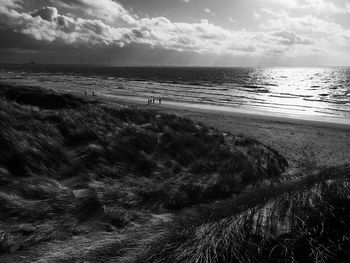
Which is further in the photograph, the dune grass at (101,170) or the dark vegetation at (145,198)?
the dune grass at (101,170)

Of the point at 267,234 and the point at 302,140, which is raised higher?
the point at 267,234

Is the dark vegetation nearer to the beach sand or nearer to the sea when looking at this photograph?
the beach sand

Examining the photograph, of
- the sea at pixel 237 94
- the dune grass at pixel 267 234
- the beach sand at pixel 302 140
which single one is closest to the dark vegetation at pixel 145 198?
the dune grass at pixel 267 234

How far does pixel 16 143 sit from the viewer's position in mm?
5727

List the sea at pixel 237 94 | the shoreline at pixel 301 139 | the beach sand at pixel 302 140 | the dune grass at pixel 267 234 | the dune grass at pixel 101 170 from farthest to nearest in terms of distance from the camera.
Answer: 1. the sea at pixel 237 94
2. the shoreline at pixel 301 139
3. the beach sand at pixel 302 140
4. the dune grass at pixel 101 170
5. the dune grass at pixel 267 234

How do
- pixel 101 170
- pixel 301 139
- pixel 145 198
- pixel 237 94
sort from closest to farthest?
pixel 145 198 → pixel 101 170 → pixel 301 139 → pixel 237 94

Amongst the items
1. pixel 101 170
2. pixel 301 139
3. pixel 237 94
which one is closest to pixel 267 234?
pixel 101 170

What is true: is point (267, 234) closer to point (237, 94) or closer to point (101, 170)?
point (101, 170)

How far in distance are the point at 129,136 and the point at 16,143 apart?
9.62ft

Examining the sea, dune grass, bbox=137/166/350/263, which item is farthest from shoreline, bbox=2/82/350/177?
the sea

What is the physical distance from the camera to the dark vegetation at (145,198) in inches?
130

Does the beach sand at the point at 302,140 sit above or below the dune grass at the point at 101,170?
below

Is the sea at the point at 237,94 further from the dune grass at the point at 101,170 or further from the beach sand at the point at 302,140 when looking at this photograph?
the dune grass at the point at 101,170

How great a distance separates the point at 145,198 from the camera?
18.3 feet
